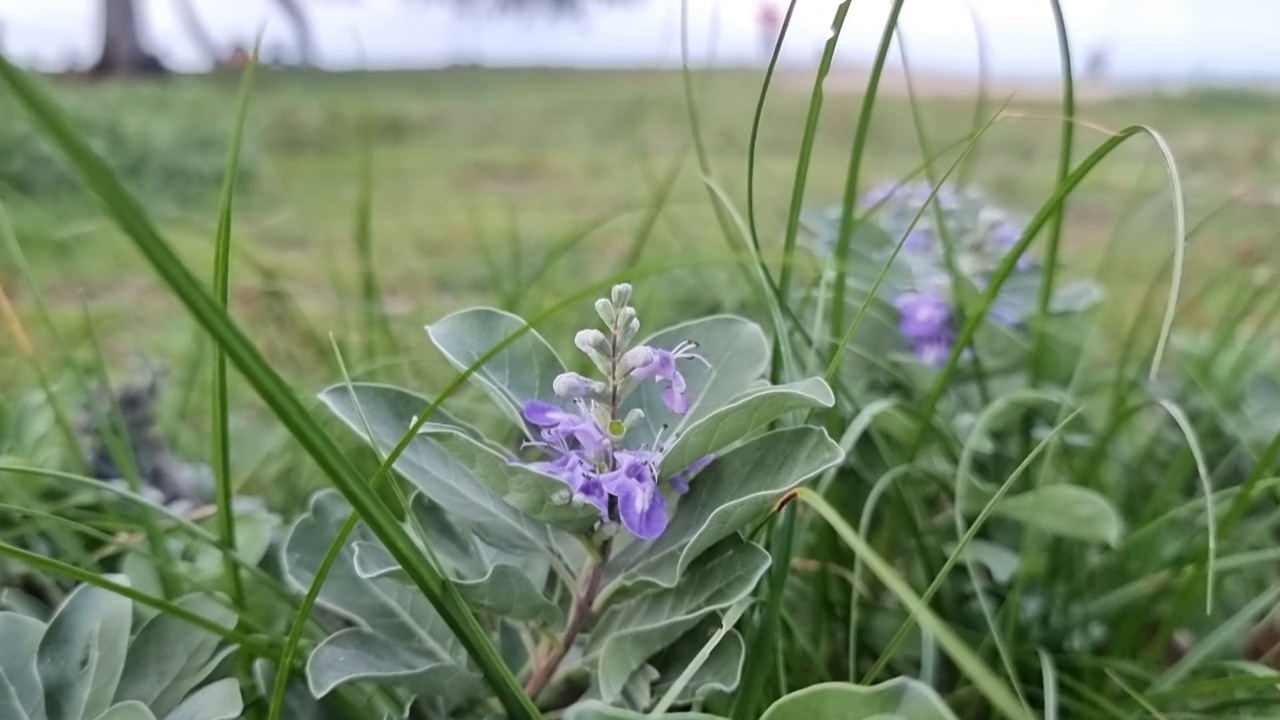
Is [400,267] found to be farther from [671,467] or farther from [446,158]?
[671,467]

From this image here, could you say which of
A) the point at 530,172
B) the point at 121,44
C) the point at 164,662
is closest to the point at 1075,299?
the point at 164,662

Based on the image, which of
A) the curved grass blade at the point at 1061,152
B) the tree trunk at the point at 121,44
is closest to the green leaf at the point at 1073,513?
the curved grass blade at the point at 1061,152

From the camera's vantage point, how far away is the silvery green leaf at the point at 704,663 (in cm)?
30

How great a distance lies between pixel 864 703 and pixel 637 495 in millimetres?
93

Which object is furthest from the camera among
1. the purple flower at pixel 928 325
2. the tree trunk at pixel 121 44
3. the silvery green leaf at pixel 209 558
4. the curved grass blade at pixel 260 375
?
the tree trunk at pixel 121 44

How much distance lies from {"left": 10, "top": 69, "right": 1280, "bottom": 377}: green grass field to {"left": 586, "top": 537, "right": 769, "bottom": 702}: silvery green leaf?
0.41 meters

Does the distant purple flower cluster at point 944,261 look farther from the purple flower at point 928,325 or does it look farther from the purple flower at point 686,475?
the purple flower at point 686,475

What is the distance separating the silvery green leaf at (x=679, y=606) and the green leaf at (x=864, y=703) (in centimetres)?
4

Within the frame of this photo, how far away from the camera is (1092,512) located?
0.44m

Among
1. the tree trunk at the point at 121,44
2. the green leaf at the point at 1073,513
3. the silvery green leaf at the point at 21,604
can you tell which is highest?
the tree trunk at the point at 121,44

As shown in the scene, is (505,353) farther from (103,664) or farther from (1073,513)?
(1073,513)

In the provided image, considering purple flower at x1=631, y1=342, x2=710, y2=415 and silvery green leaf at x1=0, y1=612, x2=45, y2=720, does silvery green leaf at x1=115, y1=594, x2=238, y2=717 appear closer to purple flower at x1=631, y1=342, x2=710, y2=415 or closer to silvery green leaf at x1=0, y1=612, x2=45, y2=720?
silvery green leaf at x1=0, y1=612, x2=45, y2=720

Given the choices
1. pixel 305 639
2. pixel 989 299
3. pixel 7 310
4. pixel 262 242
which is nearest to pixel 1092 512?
pixel 989 299

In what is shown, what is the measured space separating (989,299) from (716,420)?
17 cm
